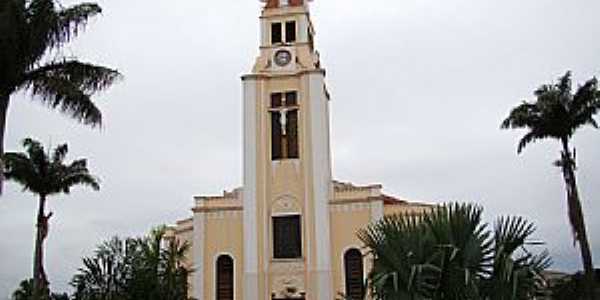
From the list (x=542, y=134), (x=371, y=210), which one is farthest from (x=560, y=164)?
(x=371, y=210)

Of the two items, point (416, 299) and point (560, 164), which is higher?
point (560, 164)

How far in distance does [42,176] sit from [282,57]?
13005mm

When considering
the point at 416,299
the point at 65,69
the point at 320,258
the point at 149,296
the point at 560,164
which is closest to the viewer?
the point at 416,299

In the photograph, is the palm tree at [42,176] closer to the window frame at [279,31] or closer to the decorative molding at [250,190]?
the decorative molding at [250,190]

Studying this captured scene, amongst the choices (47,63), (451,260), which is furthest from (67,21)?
(451,260)

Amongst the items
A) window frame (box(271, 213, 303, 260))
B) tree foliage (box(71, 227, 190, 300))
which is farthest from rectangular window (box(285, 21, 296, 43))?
tree foliage (box(71, 227, 190, 300))

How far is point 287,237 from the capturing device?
3947 centimetres

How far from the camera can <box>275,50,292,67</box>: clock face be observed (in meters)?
41.6

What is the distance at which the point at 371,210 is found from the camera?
38.8 m

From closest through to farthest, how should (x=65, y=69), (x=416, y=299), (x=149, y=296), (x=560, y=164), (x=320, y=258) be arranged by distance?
(x=416, y=299) → (x=65, y=69) → (x=149, y=296) → (x=560, y=164) → (x=320, y=258)

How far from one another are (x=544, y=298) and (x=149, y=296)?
11064 millimetres

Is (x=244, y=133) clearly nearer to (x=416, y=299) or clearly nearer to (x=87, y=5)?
(x=87, y=5)

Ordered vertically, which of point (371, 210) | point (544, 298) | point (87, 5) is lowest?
point (544, 298)

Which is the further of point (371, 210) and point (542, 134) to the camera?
point (371, 210)
